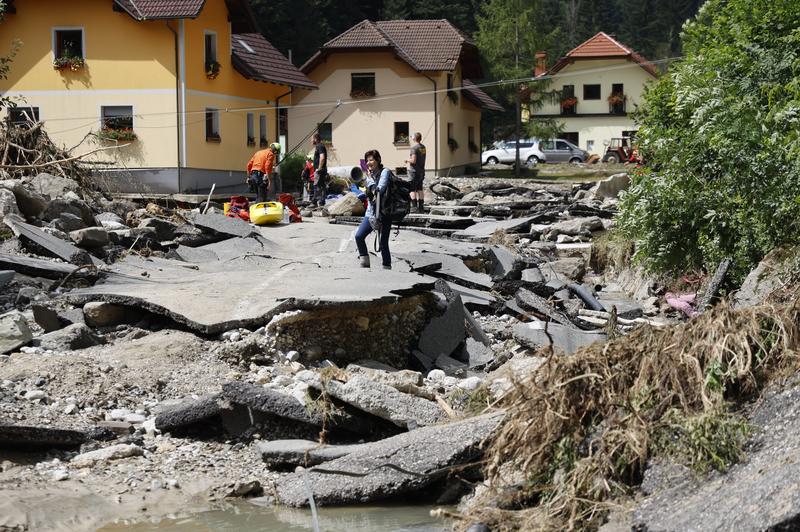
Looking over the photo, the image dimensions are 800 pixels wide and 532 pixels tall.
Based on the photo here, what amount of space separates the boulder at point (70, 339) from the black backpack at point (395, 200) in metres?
4.53

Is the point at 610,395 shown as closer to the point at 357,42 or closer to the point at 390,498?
the point at 390,498

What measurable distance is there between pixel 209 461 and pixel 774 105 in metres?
7.48

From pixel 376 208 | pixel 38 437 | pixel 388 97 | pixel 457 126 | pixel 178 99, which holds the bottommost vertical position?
pixel 38 437

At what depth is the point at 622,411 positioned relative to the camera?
6.11 meters

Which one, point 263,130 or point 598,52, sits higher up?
point 598,52

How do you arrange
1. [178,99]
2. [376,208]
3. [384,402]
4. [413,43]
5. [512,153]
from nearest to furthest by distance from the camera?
[384,402] < [376,208] < [178,99] < [413,43] < [512,153]

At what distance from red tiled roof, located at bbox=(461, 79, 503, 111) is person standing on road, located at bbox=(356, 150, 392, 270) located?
1457 inches

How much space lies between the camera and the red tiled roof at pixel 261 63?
36.3 m

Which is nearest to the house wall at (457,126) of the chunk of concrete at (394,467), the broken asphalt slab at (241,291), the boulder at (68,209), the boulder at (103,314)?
the boulder at (68,209)

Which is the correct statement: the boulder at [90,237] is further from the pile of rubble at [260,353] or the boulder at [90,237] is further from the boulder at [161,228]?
the boulder at [161,228]

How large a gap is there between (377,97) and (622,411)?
4067cm

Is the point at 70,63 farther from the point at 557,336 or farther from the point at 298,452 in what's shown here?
the point at 298,452

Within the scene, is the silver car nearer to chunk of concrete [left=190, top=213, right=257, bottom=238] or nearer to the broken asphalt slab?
chunk of concrete [left=190, top=213, right=257, bottom=238]

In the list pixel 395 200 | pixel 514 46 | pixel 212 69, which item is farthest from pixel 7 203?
pixel 514 46
